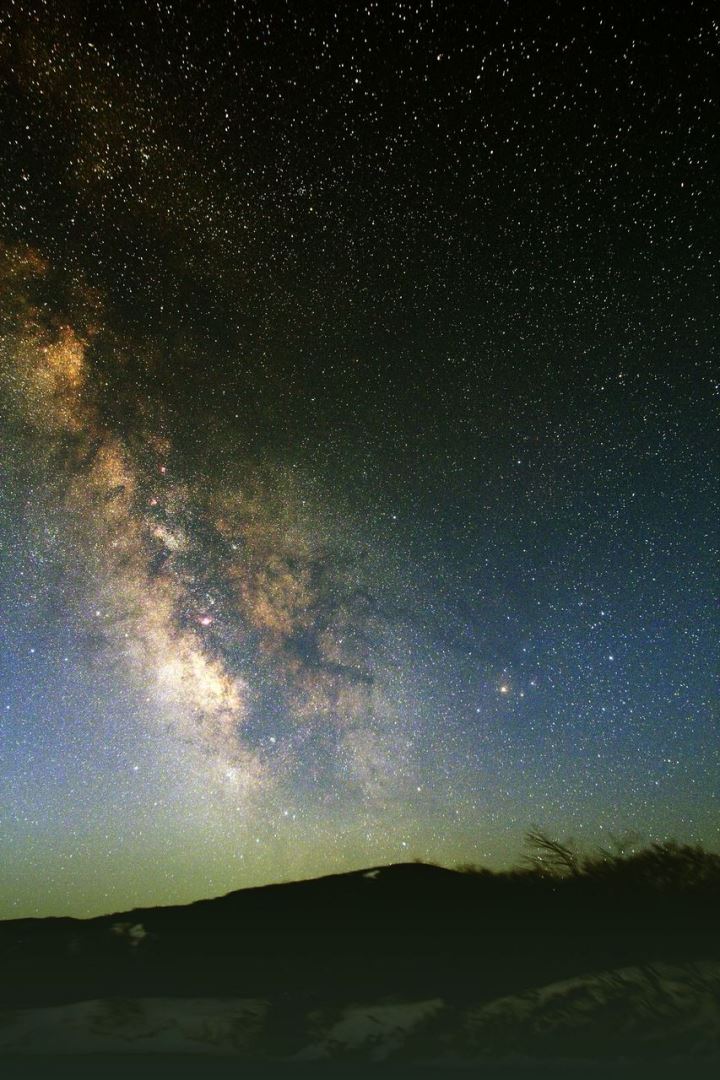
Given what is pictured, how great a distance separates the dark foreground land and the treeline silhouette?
4.2 inches

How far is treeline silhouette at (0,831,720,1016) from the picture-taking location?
2903cm

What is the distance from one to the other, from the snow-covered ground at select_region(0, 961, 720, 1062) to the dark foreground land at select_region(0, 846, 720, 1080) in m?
0.08

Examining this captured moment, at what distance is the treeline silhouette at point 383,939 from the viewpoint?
2903cm

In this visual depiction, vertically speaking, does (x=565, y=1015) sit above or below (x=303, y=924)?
below

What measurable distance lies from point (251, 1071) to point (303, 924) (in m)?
22.5

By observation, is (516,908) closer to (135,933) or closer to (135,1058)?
(135,1058)

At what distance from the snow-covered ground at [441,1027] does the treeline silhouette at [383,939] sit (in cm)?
110

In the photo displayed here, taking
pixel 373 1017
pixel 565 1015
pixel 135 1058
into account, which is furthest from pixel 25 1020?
pixel 565 1015

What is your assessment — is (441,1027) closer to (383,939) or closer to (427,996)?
(427,996)

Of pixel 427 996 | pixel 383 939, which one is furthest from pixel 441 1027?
pixel 383 939

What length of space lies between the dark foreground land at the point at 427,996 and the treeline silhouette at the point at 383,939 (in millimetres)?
107

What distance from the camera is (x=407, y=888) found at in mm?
51938

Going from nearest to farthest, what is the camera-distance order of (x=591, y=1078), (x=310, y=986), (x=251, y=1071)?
(x=591, y=1078), (x=251, y=1071), (x=310, y=986)

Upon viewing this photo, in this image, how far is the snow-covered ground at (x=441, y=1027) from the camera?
25.2m
